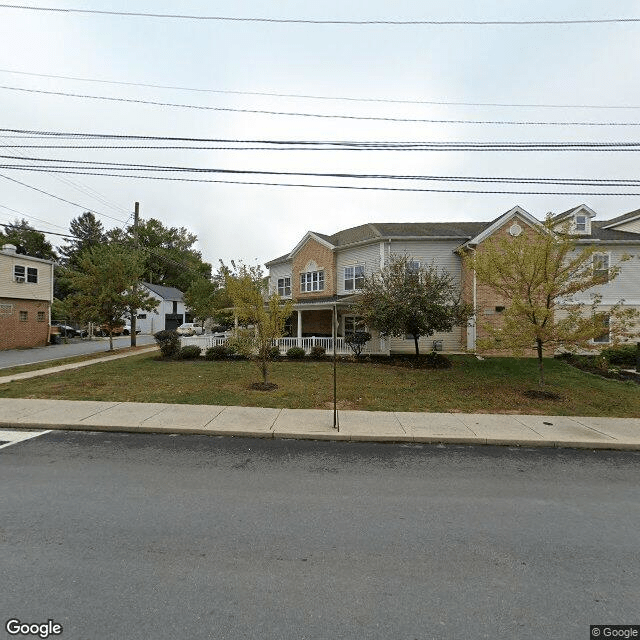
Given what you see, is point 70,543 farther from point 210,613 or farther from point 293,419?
point 293,419

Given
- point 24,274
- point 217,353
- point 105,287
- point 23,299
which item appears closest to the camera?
point 217,353

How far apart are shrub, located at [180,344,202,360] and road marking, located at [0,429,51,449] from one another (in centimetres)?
1002

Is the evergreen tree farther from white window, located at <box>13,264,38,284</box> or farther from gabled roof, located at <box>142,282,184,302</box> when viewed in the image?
white window, located at <box>13,264,38,284</box>

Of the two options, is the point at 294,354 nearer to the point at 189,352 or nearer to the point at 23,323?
the point at 189,352

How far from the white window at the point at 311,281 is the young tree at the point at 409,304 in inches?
244

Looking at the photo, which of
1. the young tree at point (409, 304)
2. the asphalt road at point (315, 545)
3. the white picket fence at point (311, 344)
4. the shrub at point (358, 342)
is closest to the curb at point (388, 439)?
the asphalt road at point (315, 545)

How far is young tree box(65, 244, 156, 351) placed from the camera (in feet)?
61.8

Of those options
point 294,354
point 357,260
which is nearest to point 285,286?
point 357,260

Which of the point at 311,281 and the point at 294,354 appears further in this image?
the point at 311,281

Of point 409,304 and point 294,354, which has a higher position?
point 409,304

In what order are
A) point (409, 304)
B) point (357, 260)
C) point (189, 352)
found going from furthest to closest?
point (357, 260) < point (189, 352) < point (409, 304)

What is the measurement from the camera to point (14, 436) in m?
Result: 6.43

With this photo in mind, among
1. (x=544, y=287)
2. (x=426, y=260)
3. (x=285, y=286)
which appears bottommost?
(x=544, y=287)

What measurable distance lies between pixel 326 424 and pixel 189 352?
11744 mm
